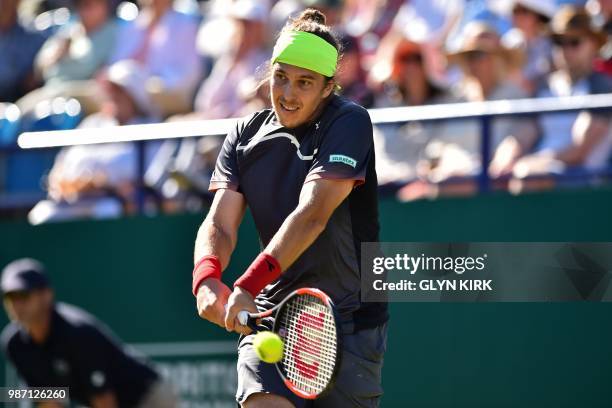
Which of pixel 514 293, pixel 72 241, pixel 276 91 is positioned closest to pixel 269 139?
pixel 276 91

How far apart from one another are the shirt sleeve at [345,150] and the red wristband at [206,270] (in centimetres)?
48

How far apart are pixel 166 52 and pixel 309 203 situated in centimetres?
574

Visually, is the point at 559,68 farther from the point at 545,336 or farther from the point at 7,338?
the point at 7,338

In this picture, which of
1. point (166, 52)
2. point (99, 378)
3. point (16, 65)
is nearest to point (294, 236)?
point (99, 378)

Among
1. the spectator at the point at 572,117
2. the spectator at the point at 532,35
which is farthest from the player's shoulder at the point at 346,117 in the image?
the spectator at the point at 532,35

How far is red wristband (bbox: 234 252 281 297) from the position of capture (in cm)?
459

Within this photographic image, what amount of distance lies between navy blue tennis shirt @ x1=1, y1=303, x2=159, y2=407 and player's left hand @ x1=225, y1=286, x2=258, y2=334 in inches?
149

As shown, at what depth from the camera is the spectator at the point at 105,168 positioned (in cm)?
922

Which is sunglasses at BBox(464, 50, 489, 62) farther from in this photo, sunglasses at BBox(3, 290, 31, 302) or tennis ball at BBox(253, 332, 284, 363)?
tennis ball at BBox(253, 332, 284, 363)

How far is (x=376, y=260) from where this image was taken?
18.2ft

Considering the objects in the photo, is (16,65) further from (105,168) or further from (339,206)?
(339,206)

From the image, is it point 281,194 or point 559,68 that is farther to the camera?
point 559,68

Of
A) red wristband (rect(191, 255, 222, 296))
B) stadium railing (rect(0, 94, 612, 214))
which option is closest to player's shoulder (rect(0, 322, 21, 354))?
stadium railing (rect(0, 94, 612, 214))

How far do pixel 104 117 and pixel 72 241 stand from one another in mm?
1083
